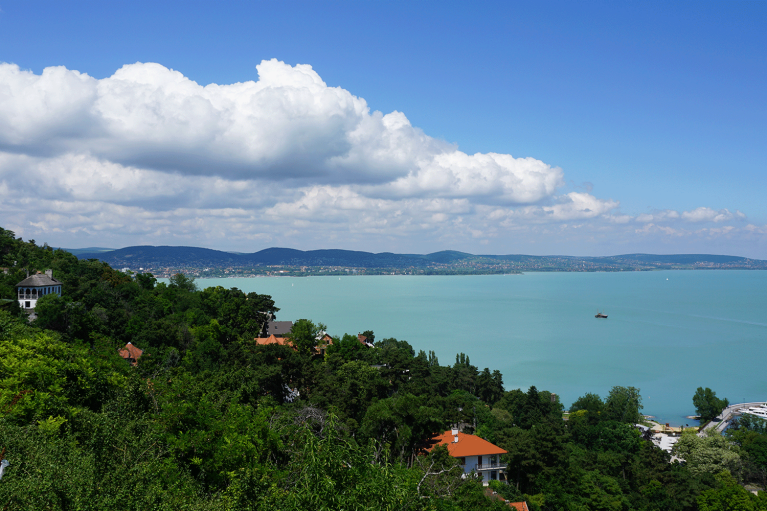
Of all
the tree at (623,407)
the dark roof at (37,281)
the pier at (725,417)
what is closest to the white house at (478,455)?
the tree at (623,407)

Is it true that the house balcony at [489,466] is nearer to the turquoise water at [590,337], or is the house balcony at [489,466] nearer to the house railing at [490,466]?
the house railing at [490,466]

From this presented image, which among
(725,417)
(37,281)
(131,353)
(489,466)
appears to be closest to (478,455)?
(489,466)

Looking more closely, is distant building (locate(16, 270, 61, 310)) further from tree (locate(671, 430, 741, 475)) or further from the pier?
the pier

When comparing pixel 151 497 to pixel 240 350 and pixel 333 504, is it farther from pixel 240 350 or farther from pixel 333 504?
pixel 240 350

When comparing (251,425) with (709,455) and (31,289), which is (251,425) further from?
(31,289)

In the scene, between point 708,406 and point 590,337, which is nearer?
point 708,406
